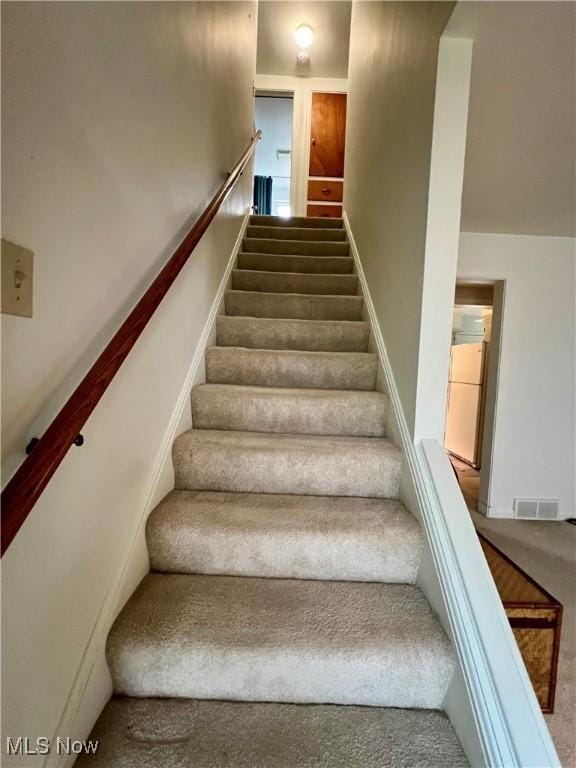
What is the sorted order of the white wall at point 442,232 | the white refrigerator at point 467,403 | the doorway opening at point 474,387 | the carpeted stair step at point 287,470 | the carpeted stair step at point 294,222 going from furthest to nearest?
the white refrigerator at point 467,403, the carpeted stair step at point 294,222, the doorway opening at point 474,387, the carpeted stair step at point 287,470, the white wall at point 442,232

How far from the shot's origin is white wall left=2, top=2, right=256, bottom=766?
2.10 ft

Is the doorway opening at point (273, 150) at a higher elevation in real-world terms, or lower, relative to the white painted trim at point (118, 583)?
higher

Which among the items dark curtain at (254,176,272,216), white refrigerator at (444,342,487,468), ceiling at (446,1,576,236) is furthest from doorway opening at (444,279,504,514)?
dark curtain at (254,176,272,216)

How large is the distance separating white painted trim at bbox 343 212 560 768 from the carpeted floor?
2.65 feet

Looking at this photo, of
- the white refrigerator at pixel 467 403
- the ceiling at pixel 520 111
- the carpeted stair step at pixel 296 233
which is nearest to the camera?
the ceiling at pixel 520 111

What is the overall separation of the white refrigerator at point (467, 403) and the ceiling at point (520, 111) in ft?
8.55

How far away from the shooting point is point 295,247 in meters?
3.09

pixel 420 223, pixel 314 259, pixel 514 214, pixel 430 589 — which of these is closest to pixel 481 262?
pixel 514 214

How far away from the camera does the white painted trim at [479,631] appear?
2.47 ft

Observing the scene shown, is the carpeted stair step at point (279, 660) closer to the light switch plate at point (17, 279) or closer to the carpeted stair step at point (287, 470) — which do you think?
the carpeted stair step at point (287, 470)

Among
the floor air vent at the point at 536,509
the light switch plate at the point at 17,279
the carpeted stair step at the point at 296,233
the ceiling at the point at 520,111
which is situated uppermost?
the carpeted stair step at the point at 296,233

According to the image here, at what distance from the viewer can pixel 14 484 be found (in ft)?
1.88

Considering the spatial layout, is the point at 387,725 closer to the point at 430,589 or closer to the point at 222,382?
the point at 430,589

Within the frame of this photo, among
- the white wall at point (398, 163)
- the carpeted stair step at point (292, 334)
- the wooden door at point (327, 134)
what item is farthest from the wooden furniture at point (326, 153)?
the carpeted stair step at point (292, 334)
